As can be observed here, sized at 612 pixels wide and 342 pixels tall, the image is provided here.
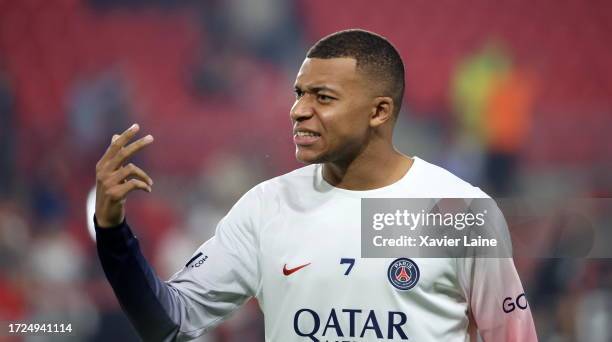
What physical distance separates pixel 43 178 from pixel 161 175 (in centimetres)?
64

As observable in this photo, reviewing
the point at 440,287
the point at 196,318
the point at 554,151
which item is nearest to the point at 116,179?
the point at 196,318

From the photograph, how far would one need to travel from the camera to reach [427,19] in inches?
192

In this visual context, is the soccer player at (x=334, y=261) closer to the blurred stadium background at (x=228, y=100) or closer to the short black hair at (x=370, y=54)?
the short black hair at (x=370, y=54)

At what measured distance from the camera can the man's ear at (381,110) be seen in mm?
2160

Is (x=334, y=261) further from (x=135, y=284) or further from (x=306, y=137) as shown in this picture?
(x=135, y=284)

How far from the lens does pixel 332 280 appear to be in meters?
2.05

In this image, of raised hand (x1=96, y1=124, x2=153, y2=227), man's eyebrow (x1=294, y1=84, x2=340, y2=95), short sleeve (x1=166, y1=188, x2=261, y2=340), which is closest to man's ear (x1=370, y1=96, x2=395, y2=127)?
man's eyebrow (x1=294, y1=84, x2=340, y2=95)

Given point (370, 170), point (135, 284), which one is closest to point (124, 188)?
point (135, 284)

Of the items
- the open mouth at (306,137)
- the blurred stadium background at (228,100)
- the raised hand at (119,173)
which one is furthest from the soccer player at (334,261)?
the blurred stadium background at (228,100)

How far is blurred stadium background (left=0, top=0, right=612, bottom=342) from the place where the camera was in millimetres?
4473

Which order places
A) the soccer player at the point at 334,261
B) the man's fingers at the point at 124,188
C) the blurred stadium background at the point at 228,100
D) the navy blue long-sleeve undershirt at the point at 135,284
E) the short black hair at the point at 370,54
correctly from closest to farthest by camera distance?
1. the man's fingers at the point at 124,188
2. the navy blue long-sleeve undershirt at the point at 135,284
3. the soccer player at the point at 334,261
4. the short black hair at the point at 370,54
5. the blurred stadium background at the point at 228,100

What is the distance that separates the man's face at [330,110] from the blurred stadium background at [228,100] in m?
2.35

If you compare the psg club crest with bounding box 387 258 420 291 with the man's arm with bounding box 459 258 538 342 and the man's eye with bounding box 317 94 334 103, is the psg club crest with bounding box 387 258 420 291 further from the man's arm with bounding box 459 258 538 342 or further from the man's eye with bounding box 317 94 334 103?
the man's eye with bounding box 317 94 334 103

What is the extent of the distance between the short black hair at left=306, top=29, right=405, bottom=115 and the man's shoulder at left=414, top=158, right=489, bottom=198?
0.60 ft
